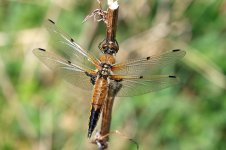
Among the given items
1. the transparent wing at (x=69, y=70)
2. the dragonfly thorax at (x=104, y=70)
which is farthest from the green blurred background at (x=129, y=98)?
the dragonfly thorax at (x=104, y=70)

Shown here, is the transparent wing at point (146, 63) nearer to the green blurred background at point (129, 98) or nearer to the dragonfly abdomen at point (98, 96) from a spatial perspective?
the dragonfly abdomen at point (98, 96)

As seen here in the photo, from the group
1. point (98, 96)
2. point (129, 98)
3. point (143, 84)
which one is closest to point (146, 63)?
point (143, 84)

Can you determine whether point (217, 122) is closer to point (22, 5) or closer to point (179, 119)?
point (179, 119)

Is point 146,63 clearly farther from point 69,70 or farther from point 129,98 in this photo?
point 129,98

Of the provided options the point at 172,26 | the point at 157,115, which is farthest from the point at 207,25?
the point at 157,115

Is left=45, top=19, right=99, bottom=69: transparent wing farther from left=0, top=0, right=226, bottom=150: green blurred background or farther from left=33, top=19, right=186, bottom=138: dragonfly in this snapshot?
left=0, top=0, right=226, bottom=150: green blurred background

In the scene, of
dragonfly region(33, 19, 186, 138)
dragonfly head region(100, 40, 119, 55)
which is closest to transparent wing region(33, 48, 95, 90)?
dragonfly region(33, 19, 186, 138)
